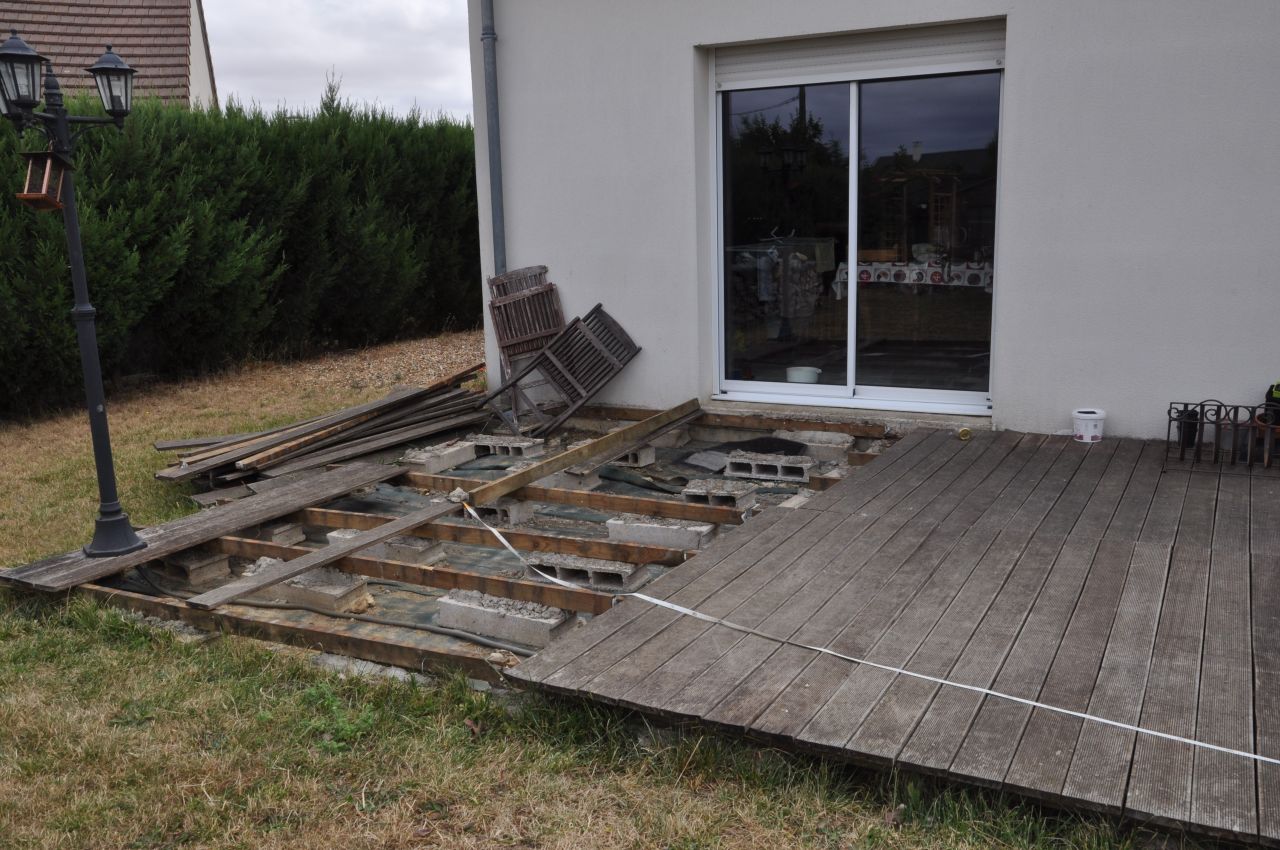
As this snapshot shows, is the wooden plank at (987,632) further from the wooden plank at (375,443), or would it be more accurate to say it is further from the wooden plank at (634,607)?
the wooden plank at (375,443)

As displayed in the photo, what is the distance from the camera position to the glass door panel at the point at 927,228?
652 centimetres

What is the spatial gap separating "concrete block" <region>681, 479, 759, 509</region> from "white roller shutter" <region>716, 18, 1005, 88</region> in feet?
9.41

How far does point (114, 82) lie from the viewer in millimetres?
4832

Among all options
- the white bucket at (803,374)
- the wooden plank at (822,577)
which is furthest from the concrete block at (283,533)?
the white bucket at (803,374)

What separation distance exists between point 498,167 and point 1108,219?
13.8 feet

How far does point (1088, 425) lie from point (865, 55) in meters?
2.67

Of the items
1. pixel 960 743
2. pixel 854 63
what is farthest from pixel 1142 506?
pixel 854 63

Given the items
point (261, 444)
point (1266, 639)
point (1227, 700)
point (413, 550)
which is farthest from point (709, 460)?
point (1227, 700)

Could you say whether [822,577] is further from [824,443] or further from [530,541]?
[824,443]

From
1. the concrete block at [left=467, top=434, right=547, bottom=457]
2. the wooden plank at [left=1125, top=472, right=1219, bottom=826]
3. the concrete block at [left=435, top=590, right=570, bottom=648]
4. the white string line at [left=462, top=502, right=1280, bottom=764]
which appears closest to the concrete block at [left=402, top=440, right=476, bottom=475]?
the concrete block at [left=467, top=434, right=547, bottom=457]

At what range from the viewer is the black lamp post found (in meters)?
4.34

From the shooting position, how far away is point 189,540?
5039 mm

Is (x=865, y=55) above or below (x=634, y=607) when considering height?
above

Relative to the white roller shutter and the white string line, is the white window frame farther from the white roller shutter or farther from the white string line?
the white string line
